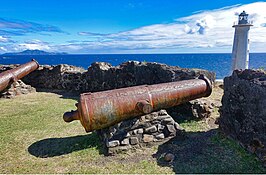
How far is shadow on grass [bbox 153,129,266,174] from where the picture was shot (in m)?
4.88

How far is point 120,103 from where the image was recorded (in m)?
5.41

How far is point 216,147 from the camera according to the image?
5.89 m

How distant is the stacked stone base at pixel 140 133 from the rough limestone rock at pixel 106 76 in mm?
3480

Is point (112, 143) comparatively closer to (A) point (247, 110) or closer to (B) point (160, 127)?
(B) point (160, 127)

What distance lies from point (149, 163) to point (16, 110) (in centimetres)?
697

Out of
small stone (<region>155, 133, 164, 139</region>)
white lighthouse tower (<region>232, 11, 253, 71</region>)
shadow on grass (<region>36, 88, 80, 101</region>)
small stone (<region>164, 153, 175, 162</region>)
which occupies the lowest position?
shadow on grass (<region>36, 88, 80, 101</region>)

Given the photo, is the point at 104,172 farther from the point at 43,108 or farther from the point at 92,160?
the point at 43,108

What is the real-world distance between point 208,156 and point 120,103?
2.25 m

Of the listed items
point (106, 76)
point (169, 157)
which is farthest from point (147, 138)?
point (106, 76)

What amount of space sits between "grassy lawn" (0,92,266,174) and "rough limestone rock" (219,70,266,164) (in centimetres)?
27

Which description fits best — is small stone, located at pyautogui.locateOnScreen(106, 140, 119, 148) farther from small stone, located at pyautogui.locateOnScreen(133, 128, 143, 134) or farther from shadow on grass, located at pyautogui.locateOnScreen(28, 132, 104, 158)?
small stone, located at pyautogui.locateOnScreen(133, 128, 143, 134)

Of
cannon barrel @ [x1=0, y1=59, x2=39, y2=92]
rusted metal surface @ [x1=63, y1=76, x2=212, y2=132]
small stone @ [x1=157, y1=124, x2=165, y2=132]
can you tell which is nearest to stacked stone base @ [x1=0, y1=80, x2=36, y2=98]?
cannon barrel @ [x1=0, y1=59, x2=39, y2=92]

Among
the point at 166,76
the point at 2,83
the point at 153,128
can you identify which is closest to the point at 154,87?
the point at 153,128

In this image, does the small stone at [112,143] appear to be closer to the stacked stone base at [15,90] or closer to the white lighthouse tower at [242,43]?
the stacked stone base at [15,90]
